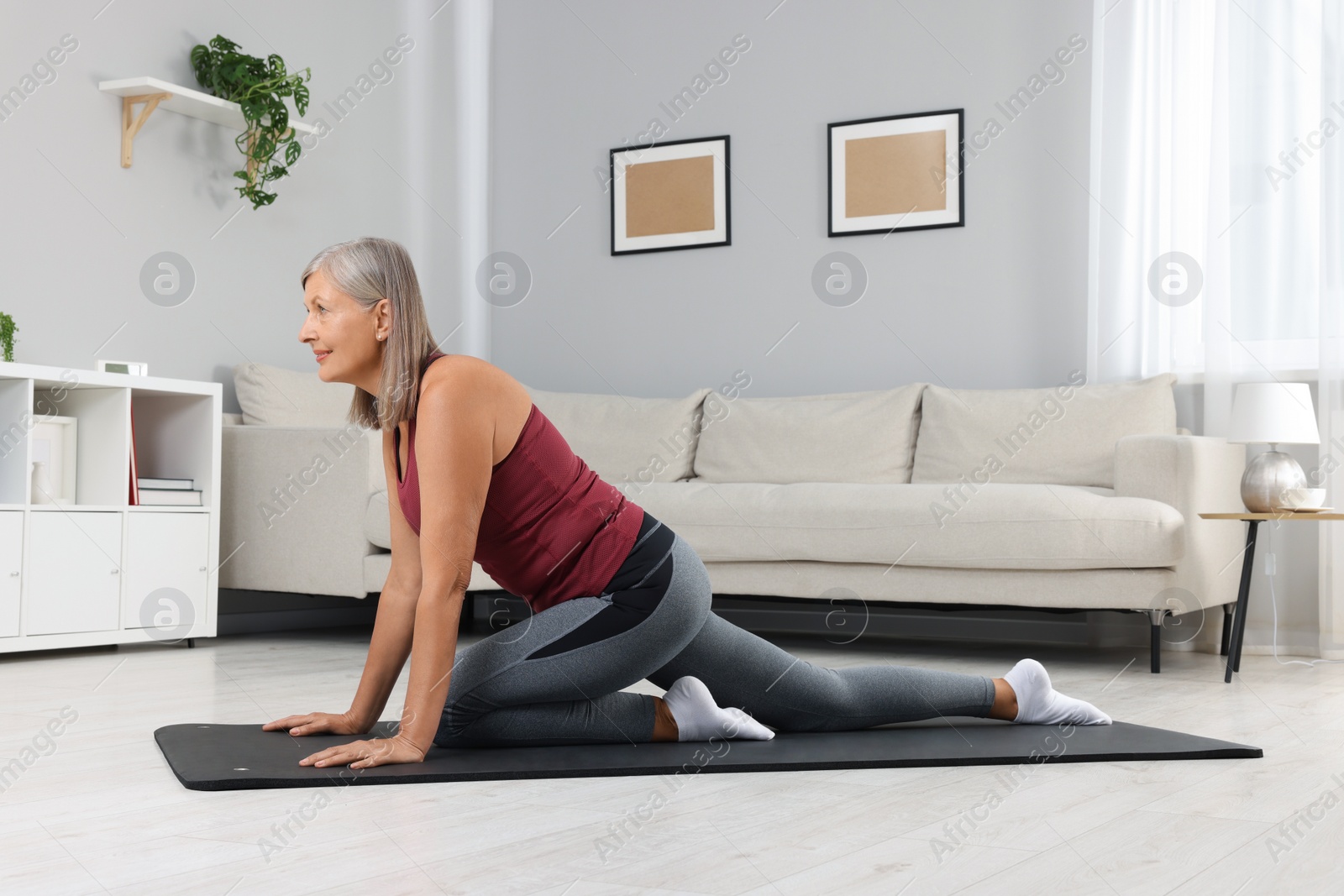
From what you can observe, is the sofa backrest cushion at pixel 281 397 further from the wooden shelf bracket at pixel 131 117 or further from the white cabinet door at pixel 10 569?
the white cabinet door at pixel 10 569

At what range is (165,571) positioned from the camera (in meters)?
3.46

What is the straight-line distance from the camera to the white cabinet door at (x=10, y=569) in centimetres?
304

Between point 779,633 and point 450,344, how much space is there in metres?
1.76

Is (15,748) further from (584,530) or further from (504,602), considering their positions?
(504,602)

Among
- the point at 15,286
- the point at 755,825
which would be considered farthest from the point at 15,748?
the point at 15,286

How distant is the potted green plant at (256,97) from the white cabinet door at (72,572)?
51.1 inches

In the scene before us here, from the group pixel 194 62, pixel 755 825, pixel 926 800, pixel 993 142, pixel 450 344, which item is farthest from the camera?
pixel 450 344

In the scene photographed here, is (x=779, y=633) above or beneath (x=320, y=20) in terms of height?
beneath

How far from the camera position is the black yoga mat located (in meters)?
1.69

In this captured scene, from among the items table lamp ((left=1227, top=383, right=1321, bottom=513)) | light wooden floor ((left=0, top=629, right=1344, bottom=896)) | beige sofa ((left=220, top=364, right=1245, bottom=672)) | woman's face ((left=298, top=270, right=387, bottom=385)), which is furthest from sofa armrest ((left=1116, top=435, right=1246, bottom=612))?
woman's face ((left=298, top=270, right=387, bottom=385))

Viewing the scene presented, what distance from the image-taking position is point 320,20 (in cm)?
450

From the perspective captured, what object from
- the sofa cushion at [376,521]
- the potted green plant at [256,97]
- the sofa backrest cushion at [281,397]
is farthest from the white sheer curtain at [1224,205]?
the potted green plant at [256,97]

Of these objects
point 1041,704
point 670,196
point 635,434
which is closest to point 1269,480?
point 1041,704

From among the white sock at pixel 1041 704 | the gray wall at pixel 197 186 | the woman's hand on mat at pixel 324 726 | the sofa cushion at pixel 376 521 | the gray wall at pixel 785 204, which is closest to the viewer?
the woman's hand on mat at pixel 324 726
